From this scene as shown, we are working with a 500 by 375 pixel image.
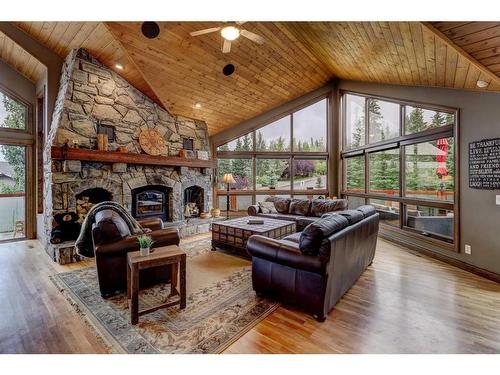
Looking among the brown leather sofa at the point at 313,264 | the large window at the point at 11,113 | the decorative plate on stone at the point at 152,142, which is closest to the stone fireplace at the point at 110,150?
the decorative plate on stone at the point at 152,142

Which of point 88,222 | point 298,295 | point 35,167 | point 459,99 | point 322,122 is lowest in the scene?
point 298,295

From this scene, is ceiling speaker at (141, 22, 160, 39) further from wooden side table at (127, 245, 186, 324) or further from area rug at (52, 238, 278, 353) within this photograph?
area rug at (52, 238, 278, 353)

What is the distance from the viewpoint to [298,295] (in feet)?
7.92

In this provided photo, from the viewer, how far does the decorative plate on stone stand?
204 inches

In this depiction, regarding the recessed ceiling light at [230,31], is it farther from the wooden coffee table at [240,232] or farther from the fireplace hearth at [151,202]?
the fireplace hearth at [151,202]

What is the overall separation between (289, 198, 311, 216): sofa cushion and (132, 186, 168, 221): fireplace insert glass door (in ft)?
10.0

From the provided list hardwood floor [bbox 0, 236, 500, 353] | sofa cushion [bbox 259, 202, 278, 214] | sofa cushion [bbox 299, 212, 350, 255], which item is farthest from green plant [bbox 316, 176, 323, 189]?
sofa cushion [bbox 299, 212, 350, 255]

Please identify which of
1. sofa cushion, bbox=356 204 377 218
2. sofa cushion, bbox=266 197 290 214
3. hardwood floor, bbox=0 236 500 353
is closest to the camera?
hardwood floor, bbox=0 236 500 353

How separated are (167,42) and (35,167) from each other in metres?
4.09

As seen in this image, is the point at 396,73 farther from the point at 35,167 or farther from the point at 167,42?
the point at 35,167

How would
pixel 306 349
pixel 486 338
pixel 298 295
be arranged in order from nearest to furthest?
pixel 306 349 < pixel 486 338 < pixel 298 295

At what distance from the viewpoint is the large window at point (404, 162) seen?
4.18 m

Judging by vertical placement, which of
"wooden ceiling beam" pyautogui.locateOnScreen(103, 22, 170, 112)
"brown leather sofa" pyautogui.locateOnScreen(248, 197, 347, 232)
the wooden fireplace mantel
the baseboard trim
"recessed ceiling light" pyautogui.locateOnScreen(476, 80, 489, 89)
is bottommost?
the baseboard trim

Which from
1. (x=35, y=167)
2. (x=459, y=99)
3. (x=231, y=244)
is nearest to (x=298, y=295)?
(x=231, y=244)
